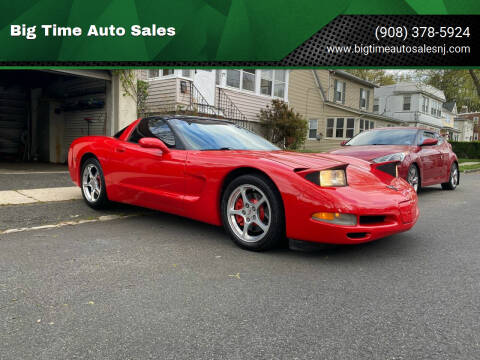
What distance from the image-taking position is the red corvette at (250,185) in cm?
326

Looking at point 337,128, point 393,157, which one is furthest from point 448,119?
point 393,157

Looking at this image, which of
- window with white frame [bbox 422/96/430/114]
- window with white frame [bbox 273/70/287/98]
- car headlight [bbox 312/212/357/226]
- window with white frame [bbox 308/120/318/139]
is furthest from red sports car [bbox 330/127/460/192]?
window with white frame [bbox 422/96/430/114]

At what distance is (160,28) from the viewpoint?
7.55m

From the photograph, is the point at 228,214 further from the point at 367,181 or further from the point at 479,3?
the point at 479,3

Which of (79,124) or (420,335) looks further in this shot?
(79,124)

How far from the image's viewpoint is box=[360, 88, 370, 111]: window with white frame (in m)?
29.5

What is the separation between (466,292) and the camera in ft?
8.80

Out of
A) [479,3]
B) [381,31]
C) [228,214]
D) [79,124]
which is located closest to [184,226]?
[228,214]

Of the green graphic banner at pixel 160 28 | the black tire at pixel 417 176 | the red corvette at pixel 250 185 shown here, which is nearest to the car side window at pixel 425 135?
the black tire at pixel 417 176

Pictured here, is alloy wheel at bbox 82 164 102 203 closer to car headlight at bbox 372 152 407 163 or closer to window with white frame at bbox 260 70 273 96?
car headlight at bbox 372 152 407 163

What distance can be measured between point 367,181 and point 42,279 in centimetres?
290

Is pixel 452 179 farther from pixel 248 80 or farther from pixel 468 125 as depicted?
pixel 468 125

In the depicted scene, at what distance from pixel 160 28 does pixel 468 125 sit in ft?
220

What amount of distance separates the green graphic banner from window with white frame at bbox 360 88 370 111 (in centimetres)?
2343
